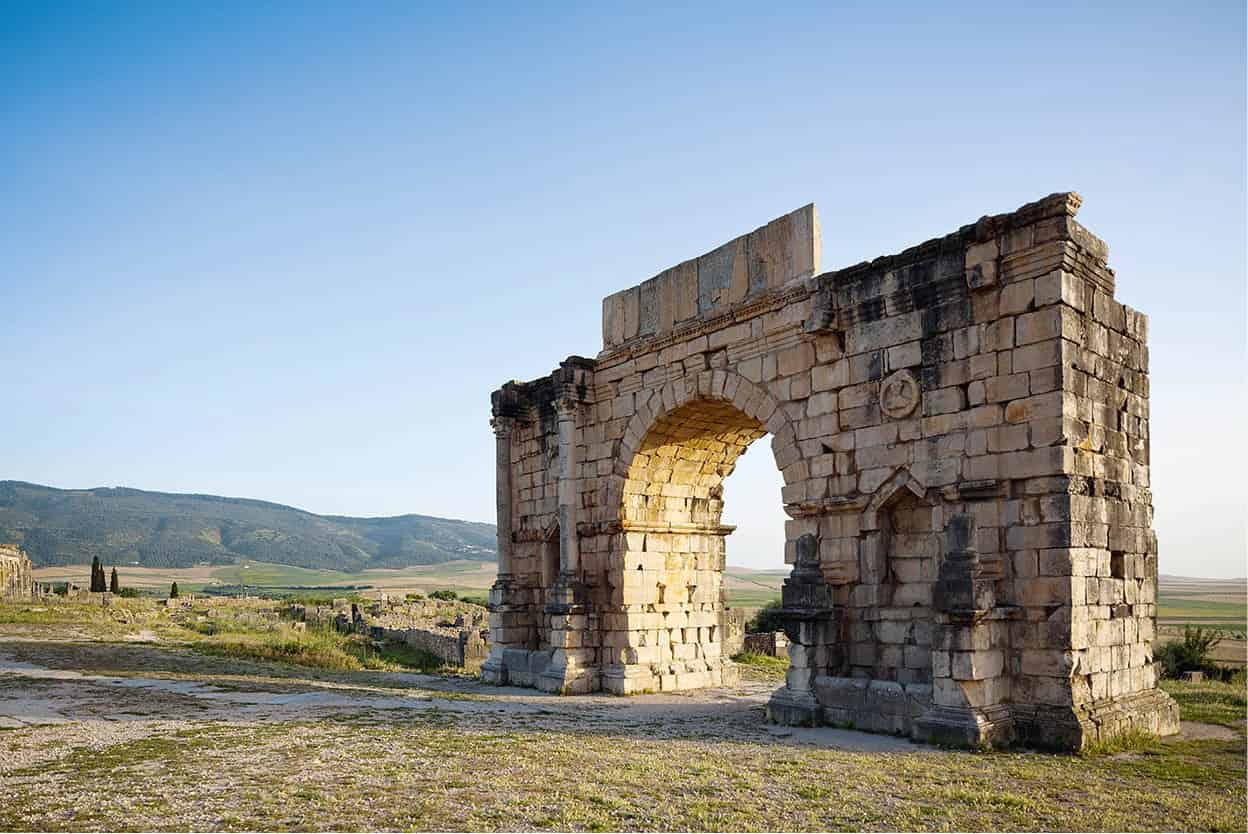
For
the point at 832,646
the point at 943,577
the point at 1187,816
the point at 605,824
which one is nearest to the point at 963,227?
the point at 943,577

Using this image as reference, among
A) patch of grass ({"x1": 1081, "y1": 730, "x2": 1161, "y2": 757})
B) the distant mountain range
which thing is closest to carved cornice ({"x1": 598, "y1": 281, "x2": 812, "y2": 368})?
patch of grass ({"x1": 1081, "y1": 730, "x2": 1161, "y2": 757})

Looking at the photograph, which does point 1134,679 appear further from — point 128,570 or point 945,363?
point 128,570

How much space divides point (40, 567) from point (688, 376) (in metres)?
142

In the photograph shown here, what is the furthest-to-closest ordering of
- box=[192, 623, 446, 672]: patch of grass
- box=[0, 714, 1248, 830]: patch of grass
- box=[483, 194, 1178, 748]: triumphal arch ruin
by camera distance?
box=[192, 623, 446, 672]: patch of grass → box=[483, 194, 1178, 748]: triumphal arch ruin → box=[0, 714, 1248, 830]: patch of grass

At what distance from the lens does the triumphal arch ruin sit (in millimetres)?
9297

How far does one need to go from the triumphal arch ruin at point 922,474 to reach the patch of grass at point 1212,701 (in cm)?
91

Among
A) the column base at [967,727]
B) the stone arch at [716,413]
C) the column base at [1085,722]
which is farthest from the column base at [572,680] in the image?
the column base at [1085,722]

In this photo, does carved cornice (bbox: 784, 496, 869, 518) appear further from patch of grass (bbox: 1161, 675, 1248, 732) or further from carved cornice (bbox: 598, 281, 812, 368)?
patch of grass (bbox: 1161, 675, 1248, 732)

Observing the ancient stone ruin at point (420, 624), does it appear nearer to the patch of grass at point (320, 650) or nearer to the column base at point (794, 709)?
the patch of grass at point (320, 650)

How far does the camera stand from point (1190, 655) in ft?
51.1

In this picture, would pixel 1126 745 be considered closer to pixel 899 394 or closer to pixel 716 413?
pixel 899 394

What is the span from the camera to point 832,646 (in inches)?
434

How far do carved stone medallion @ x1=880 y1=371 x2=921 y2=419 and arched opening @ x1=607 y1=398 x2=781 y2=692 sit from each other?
345 cm

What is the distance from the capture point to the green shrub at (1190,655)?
1538 centimetres
